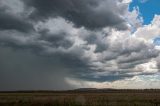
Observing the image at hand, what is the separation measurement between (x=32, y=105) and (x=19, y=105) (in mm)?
1717

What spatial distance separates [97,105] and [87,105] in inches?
52.7

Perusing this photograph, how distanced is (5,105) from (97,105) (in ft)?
39.9

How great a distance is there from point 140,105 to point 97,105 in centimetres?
568

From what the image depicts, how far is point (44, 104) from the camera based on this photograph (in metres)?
36.3

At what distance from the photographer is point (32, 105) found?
35.9 metres

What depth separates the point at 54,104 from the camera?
36906 mm

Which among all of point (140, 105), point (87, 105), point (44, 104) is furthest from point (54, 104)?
point (140, 105)

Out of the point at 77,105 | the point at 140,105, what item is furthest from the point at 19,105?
the point at 140,105

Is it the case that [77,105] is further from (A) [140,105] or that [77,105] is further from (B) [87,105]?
(A) [140,105]

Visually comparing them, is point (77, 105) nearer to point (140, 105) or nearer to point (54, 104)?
point (54, 104)

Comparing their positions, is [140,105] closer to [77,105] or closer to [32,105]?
[77,105]

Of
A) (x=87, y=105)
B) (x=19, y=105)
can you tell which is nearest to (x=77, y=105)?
(x=87, y=105)

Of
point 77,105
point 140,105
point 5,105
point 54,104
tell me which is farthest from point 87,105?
point 5,105

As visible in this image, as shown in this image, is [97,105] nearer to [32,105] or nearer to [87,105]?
[87,105]
